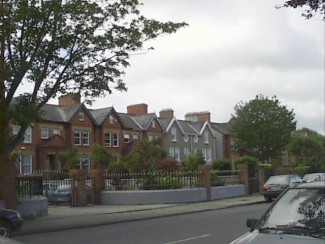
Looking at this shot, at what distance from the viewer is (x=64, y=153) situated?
51.1m

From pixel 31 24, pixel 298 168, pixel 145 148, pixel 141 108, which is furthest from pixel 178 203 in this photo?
pixel 141 108

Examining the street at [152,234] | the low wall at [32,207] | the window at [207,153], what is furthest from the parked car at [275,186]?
the window at [207,153]

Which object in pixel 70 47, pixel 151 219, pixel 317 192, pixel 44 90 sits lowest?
pixel 151 219

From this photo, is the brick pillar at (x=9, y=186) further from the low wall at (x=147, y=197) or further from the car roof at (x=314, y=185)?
the car roof at (x=314, y=185)

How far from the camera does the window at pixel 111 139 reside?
5834cm

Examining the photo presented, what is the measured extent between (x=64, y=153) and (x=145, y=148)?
19907mm

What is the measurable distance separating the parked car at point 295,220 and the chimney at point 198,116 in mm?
69529

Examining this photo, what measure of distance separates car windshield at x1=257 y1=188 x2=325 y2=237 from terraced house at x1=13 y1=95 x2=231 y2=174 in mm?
34786

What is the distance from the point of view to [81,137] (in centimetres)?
5525

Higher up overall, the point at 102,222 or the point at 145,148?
the point at 145,148

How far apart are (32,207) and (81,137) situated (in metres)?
34.0

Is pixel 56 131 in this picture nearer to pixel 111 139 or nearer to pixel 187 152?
pixel 111 139

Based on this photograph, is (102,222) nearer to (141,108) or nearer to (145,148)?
(145,148)

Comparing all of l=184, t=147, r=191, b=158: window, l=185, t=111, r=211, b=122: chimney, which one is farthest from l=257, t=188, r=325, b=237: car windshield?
l=185, t=111, r=211, b=122: chimney
